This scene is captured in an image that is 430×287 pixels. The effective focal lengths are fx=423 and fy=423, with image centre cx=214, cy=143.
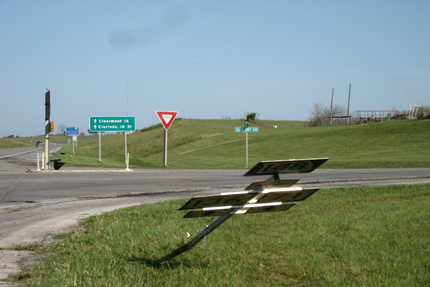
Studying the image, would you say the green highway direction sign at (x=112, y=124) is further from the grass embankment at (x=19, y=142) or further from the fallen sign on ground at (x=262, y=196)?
the grass embankment at (x=19, y=142)

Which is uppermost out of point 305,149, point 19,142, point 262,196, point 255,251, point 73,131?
point 262,196

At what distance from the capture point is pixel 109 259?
16.7 ft

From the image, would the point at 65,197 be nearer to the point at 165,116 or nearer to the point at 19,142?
the point at 165,116

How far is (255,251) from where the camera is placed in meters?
5.42

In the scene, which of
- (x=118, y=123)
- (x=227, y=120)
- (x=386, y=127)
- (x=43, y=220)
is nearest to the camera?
(x=43, y=220)

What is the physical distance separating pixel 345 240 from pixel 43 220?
587cm

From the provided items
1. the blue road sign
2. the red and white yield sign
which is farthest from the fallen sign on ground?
the blue road sign

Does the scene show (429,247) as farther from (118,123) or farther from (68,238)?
(118,123)

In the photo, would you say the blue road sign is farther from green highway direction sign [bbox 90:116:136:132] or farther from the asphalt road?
the asphalt road

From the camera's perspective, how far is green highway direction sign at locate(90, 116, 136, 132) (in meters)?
32.2

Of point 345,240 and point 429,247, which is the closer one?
point 429,247

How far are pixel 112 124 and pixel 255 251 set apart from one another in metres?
28.5

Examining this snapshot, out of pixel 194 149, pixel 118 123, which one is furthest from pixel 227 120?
pixel 118 123

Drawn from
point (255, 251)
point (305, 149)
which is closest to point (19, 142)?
point (305, 149)
